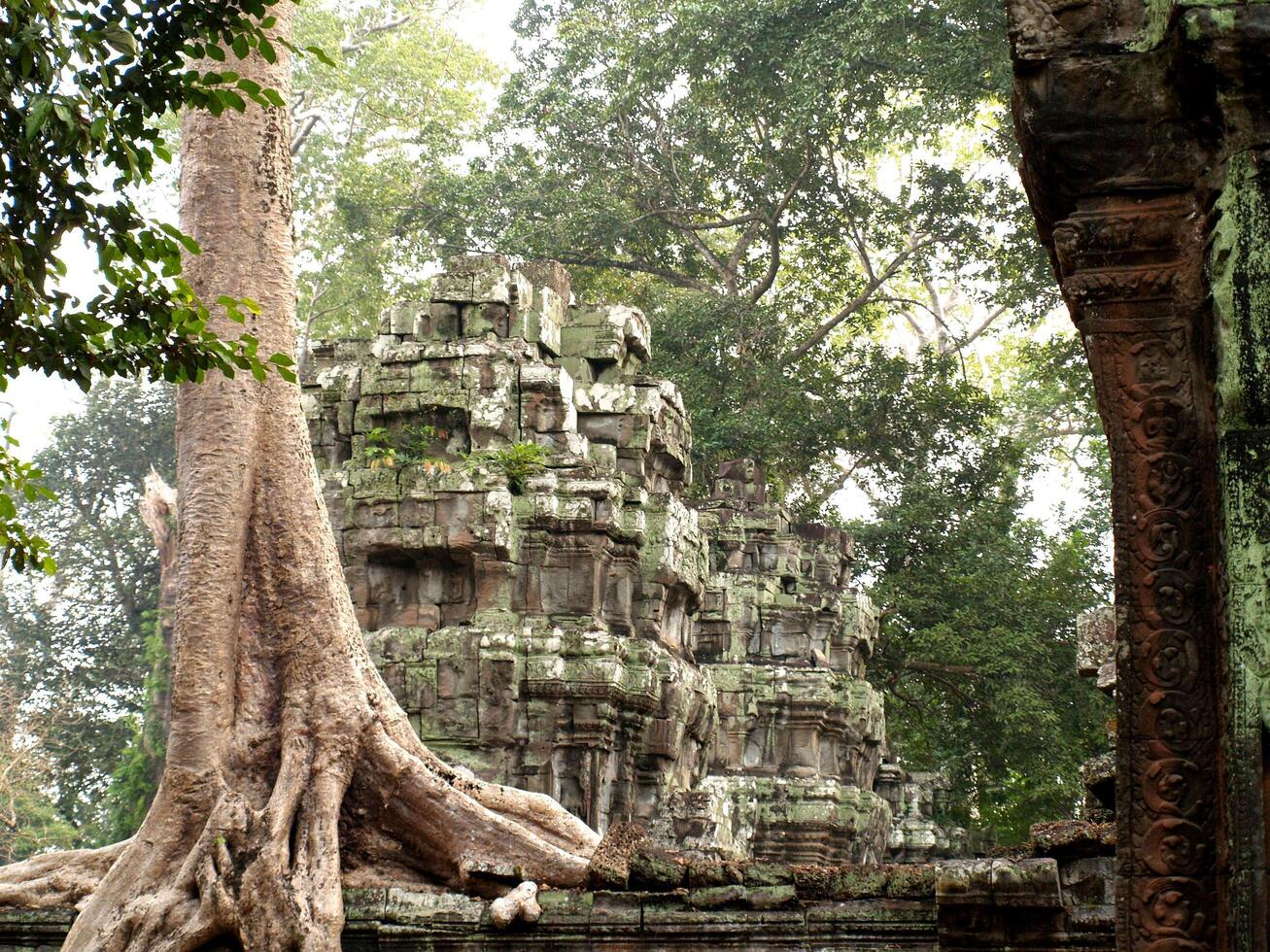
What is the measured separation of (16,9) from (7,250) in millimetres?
655

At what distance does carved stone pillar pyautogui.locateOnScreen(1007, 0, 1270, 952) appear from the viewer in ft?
8.93

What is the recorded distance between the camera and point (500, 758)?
428 inches

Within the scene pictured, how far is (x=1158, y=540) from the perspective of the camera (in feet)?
9.48

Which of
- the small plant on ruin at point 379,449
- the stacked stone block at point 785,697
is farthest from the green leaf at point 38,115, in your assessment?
the stacked stone block at point 785,697

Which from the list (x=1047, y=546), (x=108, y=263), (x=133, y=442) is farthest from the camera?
(x=133, y=442)

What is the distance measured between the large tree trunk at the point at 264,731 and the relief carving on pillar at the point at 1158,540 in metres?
3.80

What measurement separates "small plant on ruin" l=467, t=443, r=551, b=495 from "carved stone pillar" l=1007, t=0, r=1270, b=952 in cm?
849

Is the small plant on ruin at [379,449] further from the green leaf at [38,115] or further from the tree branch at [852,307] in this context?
the tree branch at [852,307]

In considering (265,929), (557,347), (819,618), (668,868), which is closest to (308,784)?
(265,929)

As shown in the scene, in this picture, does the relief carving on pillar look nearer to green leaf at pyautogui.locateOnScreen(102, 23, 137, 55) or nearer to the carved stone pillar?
the carved stone pillar

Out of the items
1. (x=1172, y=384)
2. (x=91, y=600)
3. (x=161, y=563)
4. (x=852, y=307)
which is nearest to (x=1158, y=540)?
(x=1172, y=384)

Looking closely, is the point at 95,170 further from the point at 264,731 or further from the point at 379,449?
the point at 379,449

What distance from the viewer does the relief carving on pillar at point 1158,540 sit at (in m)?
2.78

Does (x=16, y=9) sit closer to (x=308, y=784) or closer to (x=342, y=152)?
(x=308, y=784)
